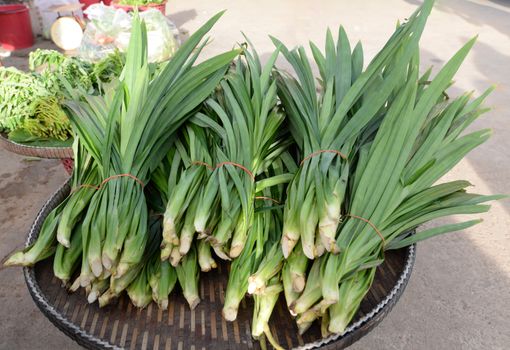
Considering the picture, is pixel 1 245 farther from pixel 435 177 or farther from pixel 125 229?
pixel 435 177

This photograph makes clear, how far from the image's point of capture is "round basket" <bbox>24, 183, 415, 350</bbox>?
98cm

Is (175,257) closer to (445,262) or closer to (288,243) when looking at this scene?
(288,243)

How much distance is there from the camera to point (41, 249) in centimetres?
110

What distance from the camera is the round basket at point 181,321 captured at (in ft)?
3.22

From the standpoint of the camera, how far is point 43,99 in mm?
2102

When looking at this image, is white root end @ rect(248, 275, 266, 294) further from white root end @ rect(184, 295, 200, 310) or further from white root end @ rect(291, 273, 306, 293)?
white root end @ rect(184, 295, 200, 310)

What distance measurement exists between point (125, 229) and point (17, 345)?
1.05 meters

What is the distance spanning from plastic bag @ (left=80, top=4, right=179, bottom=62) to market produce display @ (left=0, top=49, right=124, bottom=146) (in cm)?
128

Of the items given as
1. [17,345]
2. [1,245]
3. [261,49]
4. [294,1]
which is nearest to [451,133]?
[17,345]

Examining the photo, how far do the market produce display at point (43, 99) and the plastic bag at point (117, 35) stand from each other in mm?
1283

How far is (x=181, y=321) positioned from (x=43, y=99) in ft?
5.00

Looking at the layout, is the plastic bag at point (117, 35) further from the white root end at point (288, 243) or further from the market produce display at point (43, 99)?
the white root end at point (288, 243)

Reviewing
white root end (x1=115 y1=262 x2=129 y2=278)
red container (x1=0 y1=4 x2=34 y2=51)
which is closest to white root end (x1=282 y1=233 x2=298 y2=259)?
white root end (x1=115 y1=262 x2=129 y2=278)

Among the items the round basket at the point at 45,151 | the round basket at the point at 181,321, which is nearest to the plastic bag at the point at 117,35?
the round basket at the point at 45,151
